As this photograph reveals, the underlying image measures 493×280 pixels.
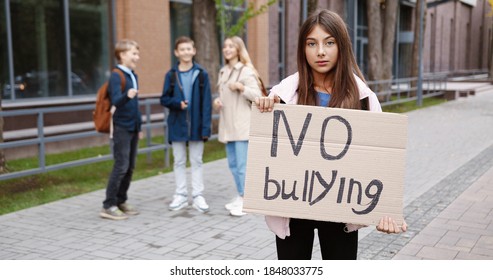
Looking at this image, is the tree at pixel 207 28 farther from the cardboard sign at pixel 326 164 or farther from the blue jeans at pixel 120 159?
the cardboard sign at pixel 326 164

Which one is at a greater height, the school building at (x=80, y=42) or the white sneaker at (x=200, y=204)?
the school building at (x=80, y=42)

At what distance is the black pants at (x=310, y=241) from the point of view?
2.84 m

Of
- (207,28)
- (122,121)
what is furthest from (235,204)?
(207,28)

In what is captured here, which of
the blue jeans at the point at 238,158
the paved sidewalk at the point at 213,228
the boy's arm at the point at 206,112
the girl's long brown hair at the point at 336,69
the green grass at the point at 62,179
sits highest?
the girl's long brown hair at the point at 336,69

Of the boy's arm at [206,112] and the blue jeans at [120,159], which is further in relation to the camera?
the boy's arm at [206,112]

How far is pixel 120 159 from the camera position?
637 centimetres

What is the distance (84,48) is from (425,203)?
9390 mm

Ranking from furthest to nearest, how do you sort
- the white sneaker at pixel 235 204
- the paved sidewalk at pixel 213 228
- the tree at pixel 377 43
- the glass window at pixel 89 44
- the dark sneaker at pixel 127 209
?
the tree at pixel 377 43, the glass window at pixel 89 44, the white sneaker at pixel 235 204, the dark sneaker at pixel 127 209, the paved sidewalk at pixel 213 228

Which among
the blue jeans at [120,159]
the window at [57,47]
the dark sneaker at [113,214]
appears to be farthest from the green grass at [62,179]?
the window at [57,47]

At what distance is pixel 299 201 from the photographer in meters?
2.70

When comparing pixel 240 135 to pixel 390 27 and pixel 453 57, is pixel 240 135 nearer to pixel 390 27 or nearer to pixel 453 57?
pixel 390 27

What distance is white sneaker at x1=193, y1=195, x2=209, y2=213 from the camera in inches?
267

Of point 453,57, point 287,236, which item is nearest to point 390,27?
point 287,236

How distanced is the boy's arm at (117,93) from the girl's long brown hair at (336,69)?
3752mm
